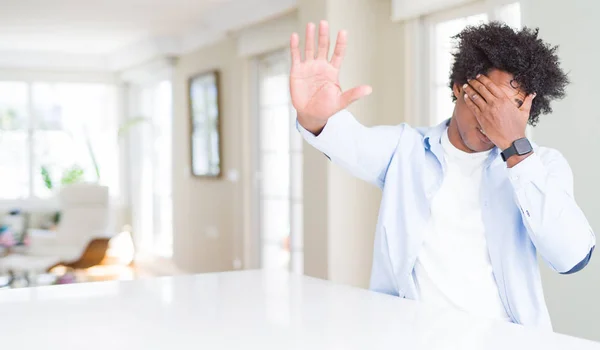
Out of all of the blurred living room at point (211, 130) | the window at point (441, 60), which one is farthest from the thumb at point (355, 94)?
the window at point (441, 60)

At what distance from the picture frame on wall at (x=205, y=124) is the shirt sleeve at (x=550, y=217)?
5.55 m

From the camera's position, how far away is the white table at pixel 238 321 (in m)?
1.16

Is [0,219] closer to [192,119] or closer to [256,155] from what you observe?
[192,119]

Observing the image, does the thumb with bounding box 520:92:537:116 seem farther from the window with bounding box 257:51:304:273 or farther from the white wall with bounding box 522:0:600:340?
the window with bounding box 257:51:304:273

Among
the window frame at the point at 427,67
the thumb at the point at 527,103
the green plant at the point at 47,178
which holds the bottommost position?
the green plant at the point at 47,178

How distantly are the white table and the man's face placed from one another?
436 millimetres

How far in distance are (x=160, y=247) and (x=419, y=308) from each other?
7440mm

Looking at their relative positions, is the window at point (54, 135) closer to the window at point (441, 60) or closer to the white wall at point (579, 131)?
the window at point (441, 60)

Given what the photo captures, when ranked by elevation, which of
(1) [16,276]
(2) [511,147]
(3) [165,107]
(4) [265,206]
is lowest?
(1) [16,276]

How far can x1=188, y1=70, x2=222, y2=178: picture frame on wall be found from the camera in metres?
7.03

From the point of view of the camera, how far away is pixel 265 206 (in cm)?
636

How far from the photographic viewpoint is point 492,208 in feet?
5.60

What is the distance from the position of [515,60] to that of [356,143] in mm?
414

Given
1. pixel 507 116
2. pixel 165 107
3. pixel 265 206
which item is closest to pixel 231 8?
pixel 265 206
